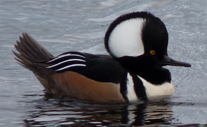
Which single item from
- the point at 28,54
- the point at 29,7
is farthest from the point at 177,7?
the point at 28,54

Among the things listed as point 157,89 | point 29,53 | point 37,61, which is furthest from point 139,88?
point 29,53

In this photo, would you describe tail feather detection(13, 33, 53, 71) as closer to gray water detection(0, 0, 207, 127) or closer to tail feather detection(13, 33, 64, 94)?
tail feather detection(13, 33, 64, 94)

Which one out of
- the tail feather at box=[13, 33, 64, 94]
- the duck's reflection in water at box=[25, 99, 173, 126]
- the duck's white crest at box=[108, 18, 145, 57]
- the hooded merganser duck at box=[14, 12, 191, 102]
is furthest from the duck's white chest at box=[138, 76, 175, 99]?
the tail feather at box=[13, 33, 64, 94]

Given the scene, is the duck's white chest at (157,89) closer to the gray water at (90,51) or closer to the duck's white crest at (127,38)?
the gray water at (90,51)

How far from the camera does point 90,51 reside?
10.1m

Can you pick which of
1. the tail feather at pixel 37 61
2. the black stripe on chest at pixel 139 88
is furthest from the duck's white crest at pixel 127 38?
the tail feather at pixel 37 61

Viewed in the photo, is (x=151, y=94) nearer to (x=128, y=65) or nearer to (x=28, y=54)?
(x=128, y=65)

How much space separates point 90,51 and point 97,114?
3.24 metres

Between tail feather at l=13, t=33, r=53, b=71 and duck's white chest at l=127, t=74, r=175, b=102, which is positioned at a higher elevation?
tail feather at l=13, t=33, r=53, b=71

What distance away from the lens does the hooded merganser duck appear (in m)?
7.35

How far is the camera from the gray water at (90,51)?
6859 millimetres

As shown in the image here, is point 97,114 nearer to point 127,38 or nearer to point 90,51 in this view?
point 127,38

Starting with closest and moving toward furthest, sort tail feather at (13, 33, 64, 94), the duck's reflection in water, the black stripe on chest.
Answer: the duck's reflection in water, the black stripe on chest, tail feather at (13, 33, 64, 94)

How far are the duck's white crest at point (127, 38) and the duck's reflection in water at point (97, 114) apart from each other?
2.39ft
